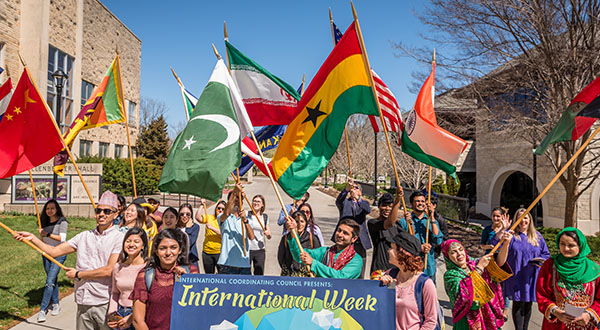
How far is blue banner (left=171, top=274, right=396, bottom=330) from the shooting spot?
10.2ft

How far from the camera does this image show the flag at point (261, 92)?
5.45 metres

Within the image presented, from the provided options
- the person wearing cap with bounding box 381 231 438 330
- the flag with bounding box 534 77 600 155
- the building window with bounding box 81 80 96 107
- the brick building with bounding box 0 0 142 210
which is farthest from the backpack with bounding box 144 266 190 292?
the building window with bounding box 81 80 96 107

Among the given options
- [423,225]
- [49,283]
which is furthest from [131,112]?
[423,225]

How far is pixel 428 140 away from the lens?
4.57m

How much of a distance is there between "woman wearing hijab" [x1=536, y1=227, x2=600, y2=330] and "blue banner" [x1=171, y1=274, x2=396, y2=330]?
178 cm

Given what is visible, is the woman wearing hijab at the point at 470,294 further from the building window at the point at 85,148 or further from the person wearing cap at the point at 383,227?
the building window at the point at 85,148

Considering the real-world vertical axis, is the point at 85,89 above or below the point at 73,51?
below

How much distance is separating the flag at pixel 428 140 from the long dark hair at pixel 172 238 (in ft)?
9.00

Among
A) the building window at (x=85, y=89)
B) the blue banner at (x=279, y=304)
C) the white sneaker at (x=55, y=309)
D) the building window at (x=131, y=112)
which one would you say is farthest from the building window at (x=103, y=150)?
the blue banner at (x=279, y=304)

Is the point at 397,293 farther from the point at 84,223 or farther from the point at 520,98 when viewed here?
the point at 84,223

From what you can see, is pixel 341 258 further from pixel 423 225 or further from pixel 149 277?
pixel 149 277

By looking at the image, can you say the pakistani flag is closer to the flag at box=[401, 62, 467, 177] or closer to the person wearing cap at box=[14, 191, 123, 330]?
the person wearing cap at box=[14, 191, 123, 330]

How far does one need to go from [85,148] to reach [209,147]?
2525cm

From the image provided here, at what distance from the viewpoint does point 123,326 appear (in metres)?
3.34
